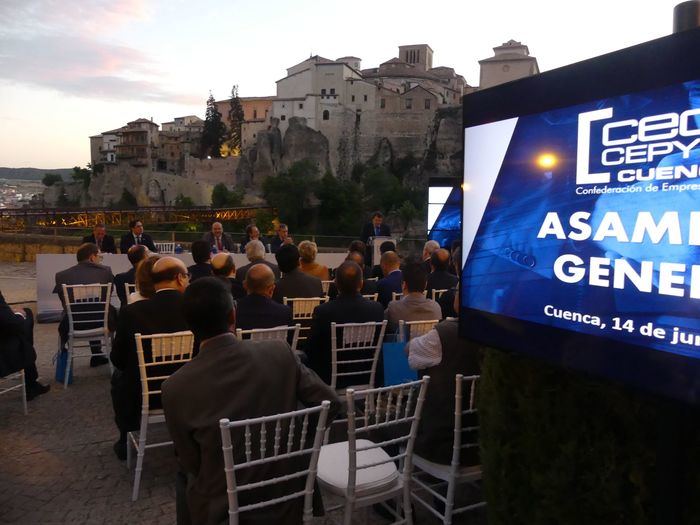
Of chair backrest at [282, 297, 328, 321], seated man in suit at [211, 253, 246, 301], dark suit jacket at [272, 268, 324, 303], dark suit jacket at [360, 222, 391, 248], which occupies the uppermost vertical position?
dark suit jacket at [360, 222, 391, 248]

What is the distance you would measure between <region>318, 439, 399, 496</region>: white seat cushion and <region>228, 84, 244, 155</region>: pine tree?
7373cm

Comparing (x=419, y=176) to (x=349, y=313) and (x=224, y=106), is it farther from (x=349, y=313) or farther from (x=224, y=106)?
(x=349, y=313)

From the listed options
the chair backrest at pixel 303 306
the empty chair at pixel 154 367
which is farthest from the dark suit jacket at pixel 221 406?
the chair backrest at pixel 303 306

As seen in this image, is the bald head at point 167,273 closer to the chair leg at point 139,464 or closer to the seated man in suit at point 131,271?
the chair leg at point 139,464

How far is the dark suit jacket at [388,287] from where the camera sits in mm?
5926

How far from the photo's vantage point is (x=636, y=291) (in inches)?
66.9

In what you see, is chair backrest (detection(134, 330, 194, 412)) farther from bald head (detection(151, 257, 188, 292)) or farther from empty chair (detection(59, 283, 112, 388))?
empty chair (detection(59, 283, 112, 388))

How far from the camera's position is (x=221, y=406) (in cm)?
214

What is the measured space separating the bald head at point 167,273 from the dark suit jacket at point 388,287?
2482mm

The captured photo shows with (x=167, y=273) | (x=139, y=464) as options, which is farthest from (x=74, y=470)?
(x=167, y=273)

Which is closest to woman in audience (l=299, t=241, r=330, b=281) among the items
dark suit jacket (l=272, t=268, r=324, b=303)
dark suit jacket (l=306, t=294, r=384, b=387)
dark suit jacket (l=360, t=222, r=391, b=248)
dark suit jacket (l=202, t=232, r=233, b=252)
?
dark suit jacket (l=272, t=268, r=324, b=303)

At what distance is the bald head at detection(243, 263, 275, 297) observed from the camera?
4094 mm

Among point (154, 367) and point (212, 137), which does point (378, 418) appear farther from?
point (212, 137)

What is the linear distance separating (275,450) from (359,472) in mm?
711
